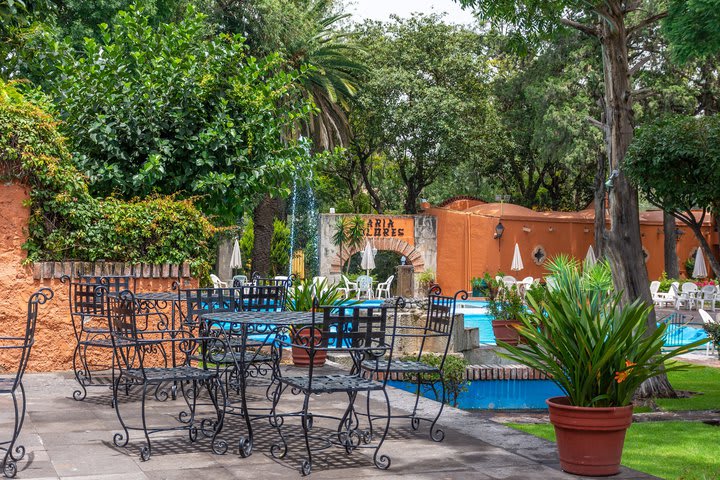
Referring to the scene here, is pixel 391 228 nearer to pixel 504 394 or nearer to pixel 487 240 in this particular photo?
pixel 487 240

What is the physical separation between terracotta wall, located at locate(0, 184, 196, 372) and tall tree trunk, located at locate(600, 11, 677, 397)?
6.39 metres

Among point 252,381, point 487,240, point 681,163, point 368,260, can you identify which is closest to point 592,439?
point 252,381

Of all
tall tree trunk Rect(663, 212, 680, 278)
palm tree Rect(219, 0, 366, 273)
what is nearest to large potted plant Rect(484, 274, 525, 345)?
palm tree Rect(219, 0, 366, 273)

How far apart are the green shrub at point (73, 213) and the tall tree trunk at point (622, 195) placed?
4930mm

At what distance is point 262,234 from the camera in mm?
21000

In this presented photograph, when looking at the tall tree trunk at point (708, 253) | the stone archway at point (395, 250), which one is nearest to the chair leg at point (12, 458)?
the tall tree trunk at point (708, 253)

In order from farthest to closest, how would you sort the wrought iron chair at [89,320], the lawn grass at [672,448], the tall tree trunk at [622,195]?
the tall tree trunk at [622,195]
the wrought iron chair at [89,320]
the lawn grass at [672,448]

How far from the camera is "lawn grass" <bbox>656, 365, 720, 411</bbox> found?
987 cm

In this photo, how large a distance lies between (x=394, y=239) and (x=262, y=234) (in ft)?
24.4

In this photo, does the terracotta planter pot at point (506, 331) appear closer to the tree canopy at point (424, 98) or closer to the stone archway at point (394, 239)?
the stone archway at point (394, 239)

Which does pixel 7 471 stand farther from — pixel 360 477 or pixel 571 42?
pixel 571 42

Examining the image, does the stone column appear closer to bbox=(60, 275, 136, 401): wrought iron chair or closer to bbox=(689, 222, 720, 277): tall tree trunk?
bbox=(60, 275, 136, 401): wrought iron chair

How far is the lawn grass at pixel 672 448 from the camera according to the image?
583cm

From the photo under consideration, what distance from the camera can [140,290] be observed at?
8867 millimetres
